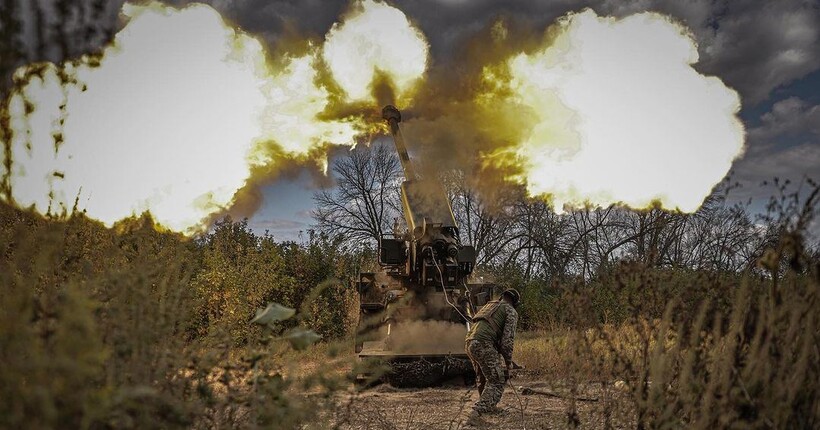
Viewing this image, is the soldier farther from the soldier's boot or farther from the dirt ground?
the dirt ground

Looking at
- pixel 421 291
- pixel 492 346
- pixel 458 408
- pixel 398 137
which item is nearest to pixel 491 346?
pixel 492 346

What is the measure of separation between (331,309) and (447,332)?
40.5ft

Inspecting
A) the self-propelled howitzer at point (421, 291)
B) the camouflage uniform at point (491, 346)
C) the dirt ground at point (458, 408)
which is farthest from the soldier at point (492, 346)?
the self-propelled howitzer at point (421, 291)

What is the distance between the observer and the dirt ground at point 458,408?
694cm

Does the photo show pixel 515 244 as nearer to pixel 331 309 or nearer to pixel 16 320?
pixel 331 309

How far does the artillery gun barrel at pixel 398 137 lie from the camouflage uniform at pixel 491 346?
4636 mm

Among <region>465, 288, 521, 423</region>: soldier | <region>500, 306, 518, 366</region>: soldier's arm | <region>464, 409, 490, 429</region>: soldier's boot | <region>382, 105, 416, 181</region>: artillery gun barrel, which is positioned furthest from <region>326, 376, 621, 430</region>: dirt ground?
<region>382, 105, 416, 181</region>: artillery gun barrel

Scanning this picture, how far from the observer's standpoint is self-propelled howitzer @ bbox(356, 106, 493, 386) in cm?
1077

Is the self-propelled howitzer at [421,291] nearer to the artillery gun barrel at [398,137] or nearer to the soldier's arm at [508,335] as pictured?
the artillery gun barrel at [398,137]

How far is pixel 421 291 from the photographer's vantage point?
1219 cm

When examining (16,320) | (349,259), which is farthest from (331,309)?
(16,320)

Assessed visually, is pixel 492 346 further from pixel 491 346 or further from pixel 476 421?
pixel 476 421

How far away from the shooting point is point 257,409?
3.05m

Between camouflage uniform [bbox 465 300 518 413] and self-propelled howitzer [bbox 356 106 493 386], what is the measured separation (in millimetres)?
2120
